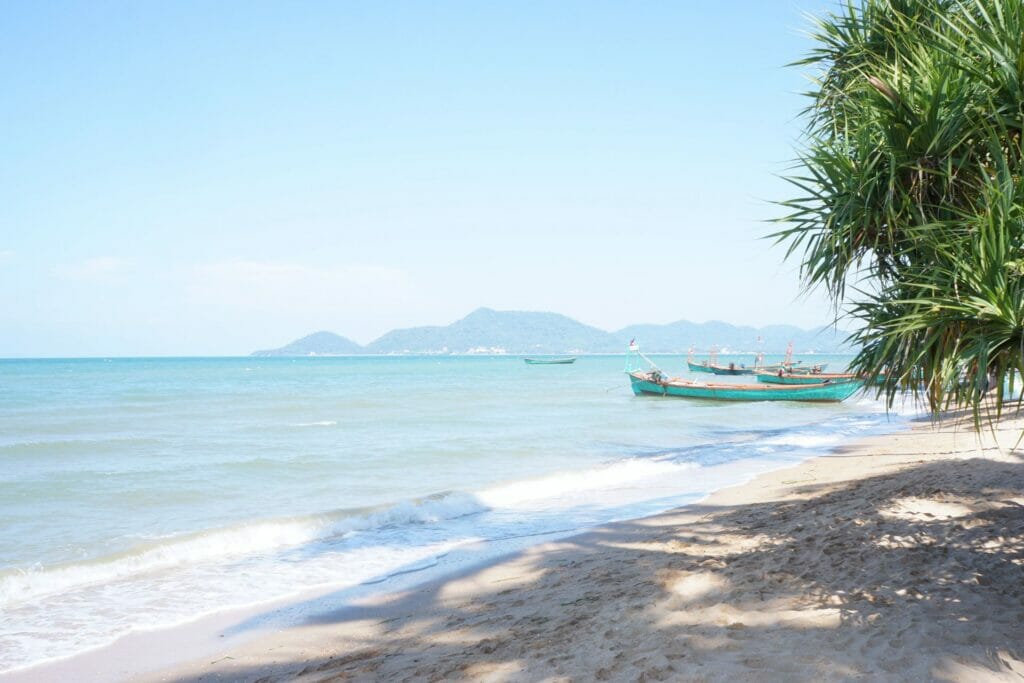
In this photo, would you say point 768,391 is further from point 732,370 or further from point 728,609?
point 728,609

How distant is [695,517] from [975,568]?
11.6ft

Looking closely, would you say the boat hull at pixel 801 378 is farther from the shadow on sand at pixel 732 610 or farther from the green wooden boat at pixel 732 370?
the shadow on sand at pixel 732 610

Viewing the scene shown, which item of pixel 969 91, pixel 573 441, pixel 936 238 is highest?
pixel 969 91

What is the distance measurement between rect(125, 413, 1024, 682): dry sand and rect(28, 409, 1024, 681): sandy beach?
0.05 feet

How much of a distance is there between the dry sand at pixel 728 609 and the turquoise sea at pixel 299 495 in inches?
49.9

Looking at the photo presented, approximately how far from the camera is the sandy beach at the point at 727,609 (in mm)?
3658

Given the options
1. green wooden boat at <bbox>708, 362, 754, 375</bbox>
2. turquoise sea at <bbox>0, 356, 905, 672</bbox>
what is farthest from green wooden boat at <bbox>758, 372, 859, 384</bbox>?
turquoise sea at <bbox>0, 356, 905, 672</bbox>

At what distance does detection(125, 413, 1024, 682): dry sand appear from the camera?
3.65 metres

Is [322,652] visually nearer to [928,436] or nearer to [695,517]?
[695,517]

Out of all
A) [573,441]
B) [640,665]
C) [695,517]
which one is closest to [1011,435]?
[695,517]

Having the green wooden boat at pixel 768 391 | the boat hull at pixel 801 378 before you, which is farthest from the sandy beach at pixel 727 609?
the boat hull at pixel 801 378

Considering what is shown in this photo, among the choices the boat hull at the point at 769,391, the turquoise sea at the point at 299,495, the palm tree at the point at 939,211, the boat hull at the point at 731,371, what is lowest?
the turquoise sea at the point at 299,495

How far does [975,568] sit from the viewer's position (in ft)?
15.5

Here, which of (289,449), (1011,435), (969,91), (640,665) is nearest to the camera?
(640,665)
